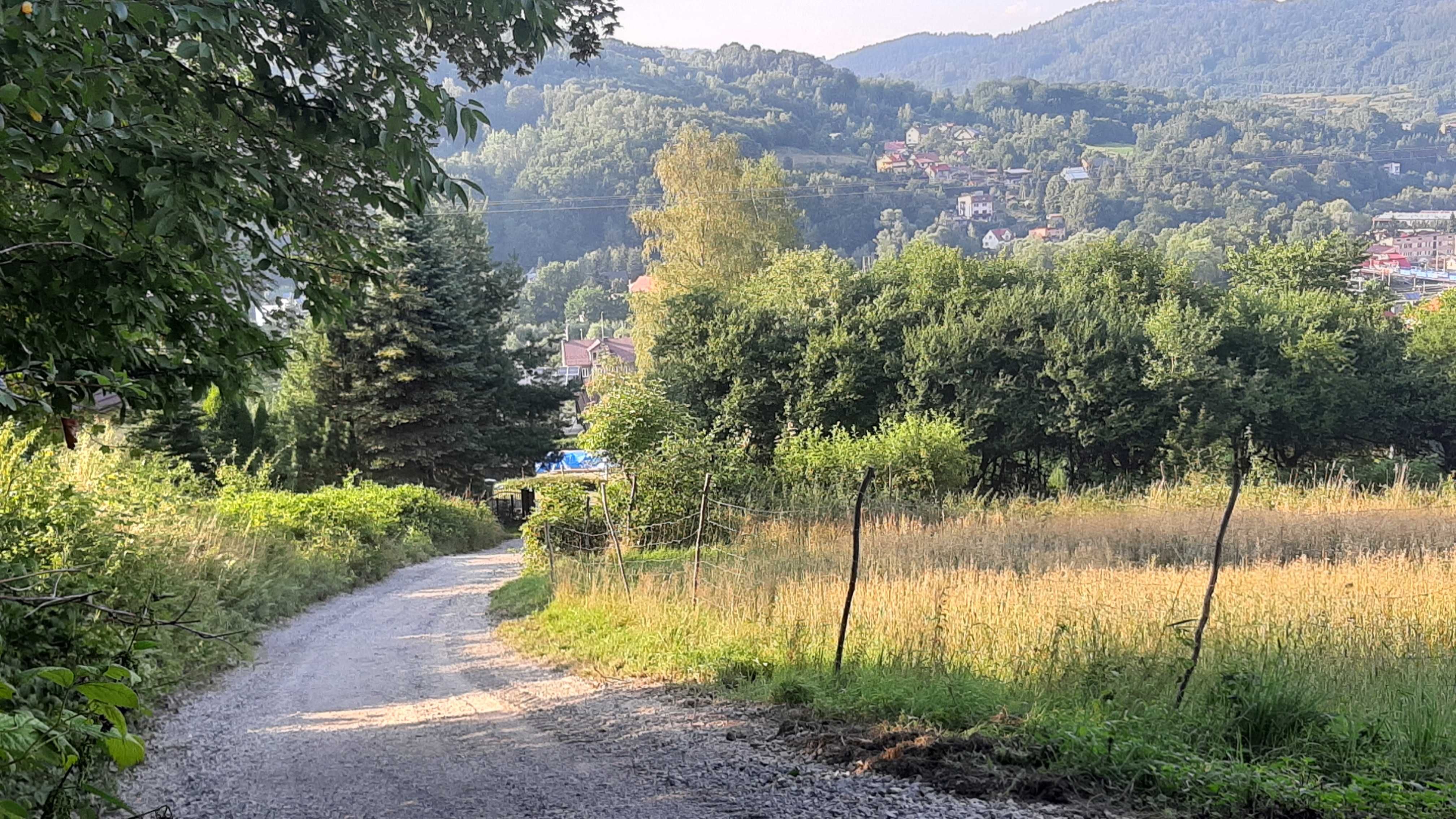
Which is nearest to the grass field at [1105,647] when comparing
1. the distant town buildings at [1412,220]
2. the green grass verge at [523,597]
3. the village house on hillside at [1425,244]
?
the green grass verge at [523,597]

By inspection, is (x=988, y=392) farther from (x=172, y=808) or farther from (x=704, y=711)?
(x=172, y=808)

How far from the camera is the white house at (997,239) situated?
107 meters

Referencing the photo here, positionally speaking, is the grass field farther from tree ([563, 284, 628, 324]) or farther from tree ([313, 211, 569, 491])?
tree ([563, 284, 628, 324])

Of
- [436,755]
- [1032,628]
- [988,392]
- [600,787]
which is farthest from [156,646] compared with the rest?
[988,392]

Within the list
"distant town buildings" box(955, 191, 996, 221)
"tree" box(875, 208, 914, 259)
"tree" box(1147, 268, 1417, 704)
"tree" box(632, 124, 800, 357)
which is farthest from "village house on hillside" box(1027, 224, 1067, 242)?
"tree" box(1147, 268, 1417, 704)

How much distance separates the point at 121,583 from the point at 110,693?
7.99 meters

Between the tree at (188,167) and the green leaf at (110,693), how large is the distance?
1.44 metres

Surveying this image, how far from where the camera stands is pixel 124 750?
1.94 meters

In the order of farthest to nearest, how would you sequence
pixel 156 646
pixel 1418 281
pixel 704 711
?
pixel 1418 281 < pixel 704 711 < pixel 156 646

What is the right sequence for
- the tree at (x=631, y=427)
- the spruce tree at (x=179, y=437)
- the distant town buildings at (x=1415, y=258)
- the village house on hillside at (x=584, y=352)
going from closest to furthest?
the tree at (x=631, y=427) < the spruce tree at (x=179, y=437) < the distant town buildings at (x=1415, y=258) < the village house on hillside at (x=584, y=352)

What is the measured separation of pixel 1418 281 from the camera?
8750 cm

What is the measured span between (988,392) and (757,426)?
6.54m

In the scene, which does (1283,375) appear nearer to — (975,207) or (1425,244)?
(975,207)

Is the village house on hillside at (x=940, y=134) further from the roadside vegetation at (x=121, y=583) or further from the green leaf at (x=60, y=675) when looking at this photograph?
the green leaf at (x=60, y=675)
